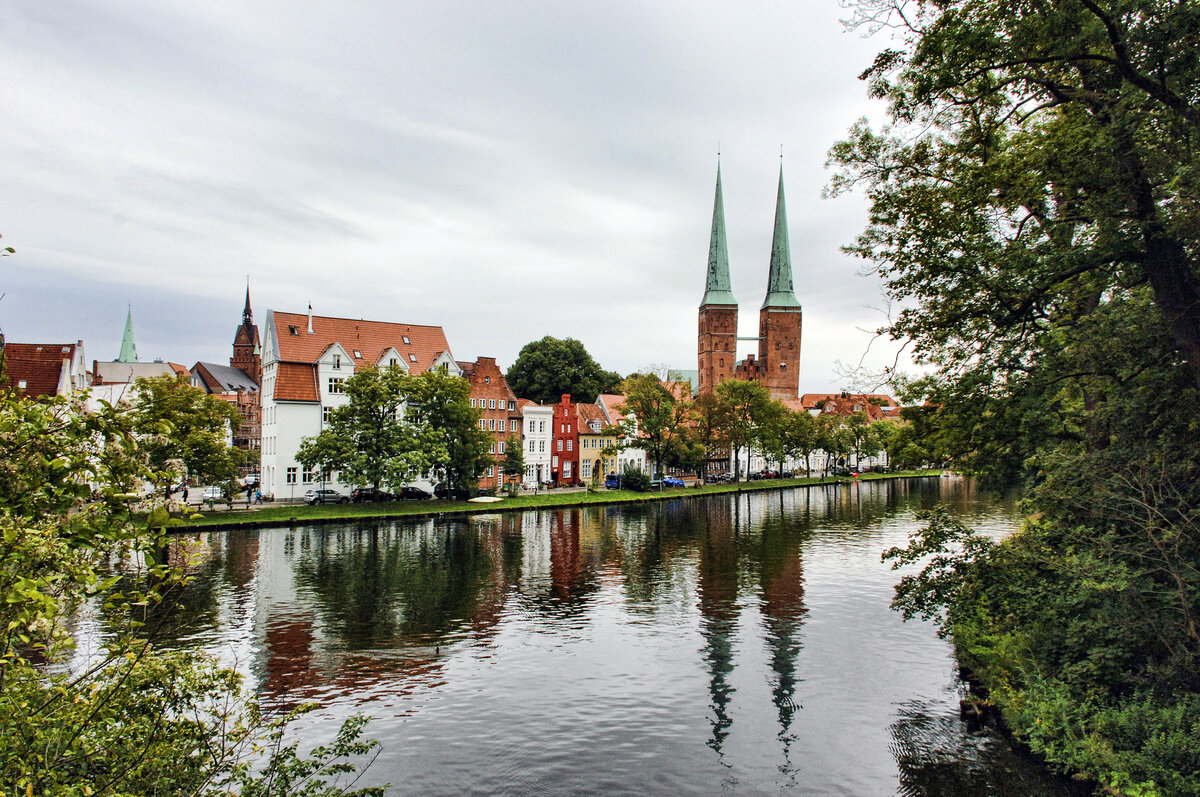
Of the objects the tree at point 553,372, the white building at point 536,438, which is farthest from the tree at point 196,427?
the tree at point 553,372

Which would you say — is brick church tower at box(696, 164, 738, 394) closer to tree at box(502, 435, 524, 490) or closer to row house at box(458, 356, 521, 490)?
row house at box(458, 356, 521, 490)

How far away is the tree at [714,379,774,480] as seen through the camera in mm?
79250

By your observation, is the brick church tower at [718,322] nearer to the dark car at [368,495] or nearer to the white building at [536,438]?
the white building at [536,438]

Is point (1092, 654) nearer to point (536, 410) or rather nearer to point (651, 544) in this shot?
point (651, 544)

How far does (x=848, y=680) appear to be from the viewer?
60.1ft

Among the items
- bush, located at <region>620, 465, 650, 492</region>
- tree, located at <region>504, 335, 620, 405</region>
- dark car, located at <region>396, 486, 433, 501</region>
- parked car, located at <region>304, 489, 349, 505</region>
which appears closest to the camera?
parked car, located at <region>304, 489, 349, 505</region>

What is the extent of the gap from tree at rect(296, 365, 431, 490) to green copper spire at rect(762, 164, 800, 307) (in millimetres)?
88125

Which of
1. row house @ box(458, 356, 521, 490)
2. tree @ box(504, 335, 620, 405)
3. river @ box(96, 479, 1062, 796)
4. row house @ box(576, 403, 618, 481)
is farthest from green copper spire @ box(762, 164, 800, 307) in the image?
river @ box(96, 479, 1062, 796)

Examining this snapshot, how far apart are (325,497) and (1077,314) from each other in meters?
49.7

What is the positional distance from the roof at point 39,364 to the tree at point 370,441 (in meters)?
16.8

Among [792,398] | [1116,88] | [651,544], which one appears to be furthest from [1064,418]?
[792,398]

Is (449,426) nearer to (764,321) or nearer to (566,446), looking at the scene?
(566,446)

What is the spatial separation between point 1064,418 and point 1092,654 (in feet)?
20.4

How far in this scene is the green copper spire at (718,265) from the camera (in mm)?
122137
